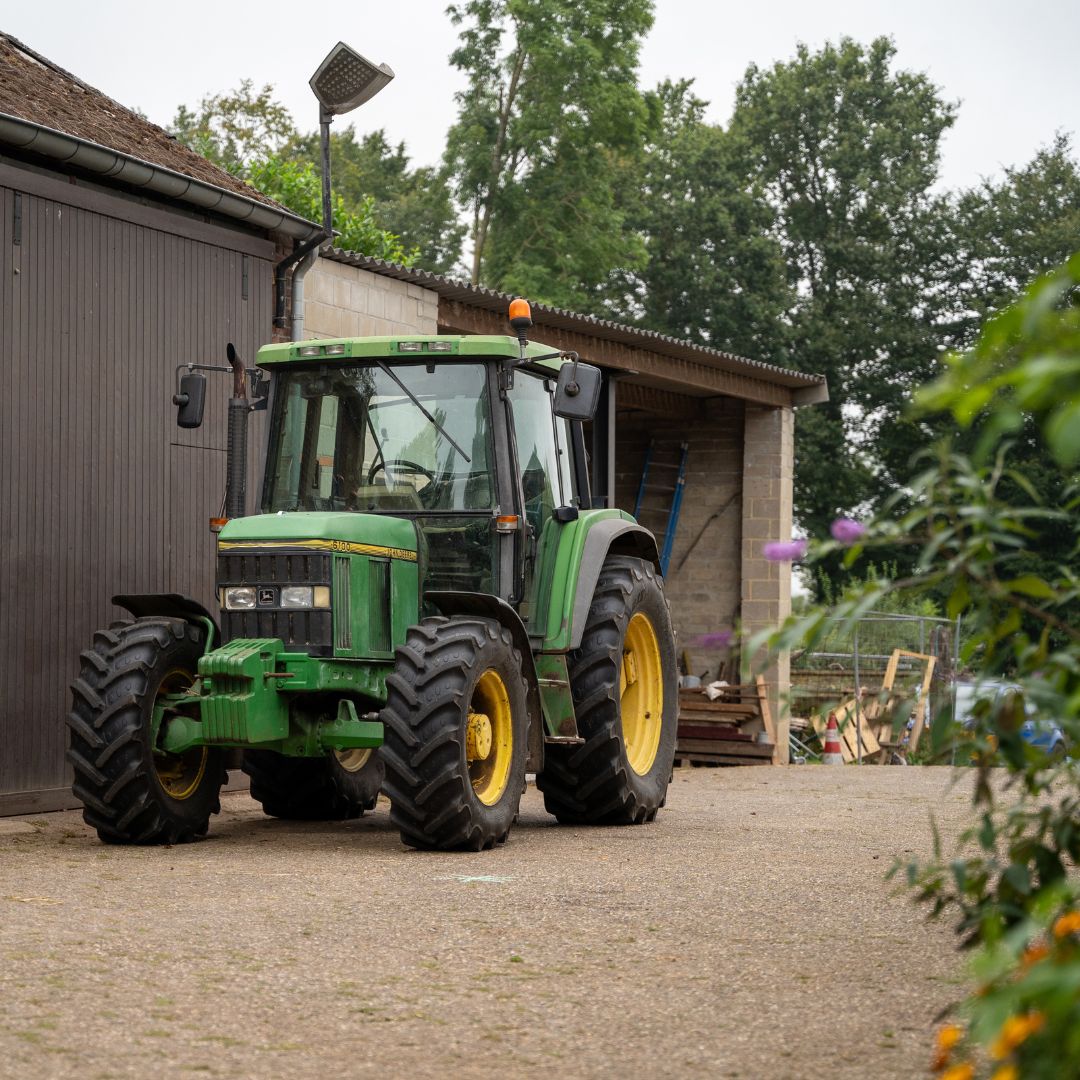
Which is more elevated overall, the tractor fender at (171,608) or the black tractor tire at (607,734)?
the tractor fender at (171,608)

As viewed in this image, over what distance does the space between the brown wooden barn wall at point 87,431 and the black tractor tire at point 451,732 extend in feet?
9.68

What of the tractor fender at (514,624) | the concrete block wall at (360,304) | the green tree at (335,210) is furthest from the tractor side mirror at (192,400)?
the green tree at (335,210)

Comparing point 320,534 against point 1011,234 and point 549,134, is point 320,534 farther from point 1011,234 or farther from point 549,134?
point 1011,234

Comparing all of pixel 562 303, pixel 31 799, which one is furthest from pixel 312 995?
pixel 562 303

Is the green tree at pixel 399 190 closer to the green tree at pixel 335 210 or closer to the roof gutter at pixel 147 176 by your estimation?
the green tree at pixel 335 210

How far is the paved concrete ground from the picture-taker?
13.8 ft

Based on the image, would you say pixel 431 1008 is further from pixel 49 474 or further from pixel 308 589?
pixel 49 474

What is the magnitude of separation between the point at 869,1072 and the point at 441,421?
5.18 meters

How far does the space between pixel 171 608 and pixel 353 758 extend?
1.87m

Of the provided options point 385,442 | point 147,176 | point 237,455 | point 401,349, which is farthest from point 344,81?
point 385,442

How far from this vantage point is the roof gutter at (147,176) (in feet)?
31.6

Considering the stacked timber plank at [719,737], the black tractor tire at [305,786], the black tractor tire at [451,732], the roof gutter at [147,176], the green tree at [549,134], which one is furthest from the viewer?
the green tree at [549,134]

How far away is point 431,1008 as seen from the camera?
15.4ft

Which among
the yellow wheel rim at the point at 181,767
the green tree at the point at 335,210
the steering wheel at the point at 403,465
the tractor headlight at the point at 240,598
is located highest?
the green tree at the point at 335,210
